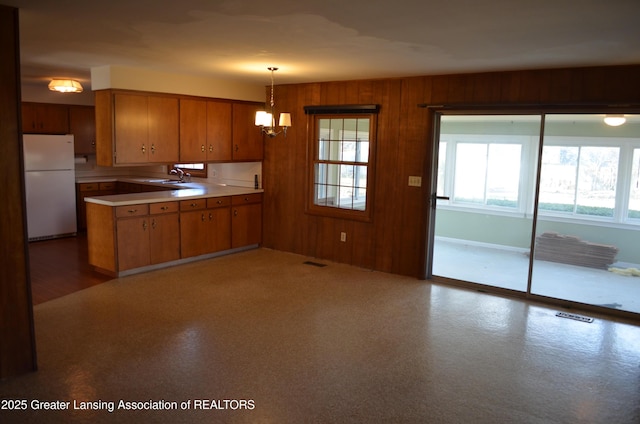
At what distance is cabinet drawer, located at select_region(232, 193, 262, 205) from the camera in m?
6.63

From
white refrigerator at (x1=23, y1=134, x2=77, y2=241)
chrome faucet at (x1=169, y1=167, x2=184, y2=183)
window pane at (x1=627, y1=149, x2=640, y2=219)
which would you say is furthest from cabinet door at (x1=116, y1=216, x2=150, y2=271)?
window pane at (x1=627, y1=149, x2=640, y2=219)

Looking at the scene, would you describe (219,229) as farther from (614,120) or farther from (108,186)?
(614,120)

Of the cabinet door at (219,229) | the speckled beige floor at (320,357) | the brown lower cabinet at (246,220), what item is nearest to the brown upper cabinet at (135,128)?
the cabinet door at (219,229)

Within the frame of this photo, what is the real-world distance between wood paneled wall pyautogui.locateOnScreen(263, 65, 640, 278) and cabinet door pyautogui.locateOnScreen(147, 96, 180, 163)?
4.70 ft

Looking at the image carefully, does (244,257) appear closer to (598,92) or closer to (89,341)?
(89,341)

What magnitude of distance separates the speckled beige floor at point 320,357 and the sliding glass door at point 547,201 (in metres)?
0.68

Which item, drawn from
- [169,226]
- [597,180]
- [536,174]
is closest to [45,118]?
[169,226]

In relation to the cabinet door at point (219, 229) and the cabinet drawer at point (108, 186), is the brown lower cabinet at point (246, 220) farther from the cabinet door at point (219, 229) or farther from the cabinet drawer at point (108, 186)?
the cabinet drawer at point (108, 186)

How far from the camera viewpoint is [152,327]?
4062 mm

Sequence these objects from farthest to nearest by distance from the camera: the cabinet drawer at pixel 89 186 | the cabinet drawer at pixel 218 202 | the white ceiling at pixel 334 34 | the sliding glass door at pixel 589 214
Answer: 1. the cabinet drawer at pixel 89 186
2. the cabinet drawer at pixel 218 202
3. the sliding glass door at pixel 589 214
4. the white ceiling at pixel 334 34

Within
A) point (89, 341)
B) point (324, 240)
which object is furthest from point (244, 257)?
point (89, 341)

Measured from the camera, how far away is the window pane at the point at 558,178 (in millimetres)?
5020

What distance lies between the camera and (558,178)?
17.0 feet

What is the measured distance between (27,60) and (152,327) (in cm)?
319
